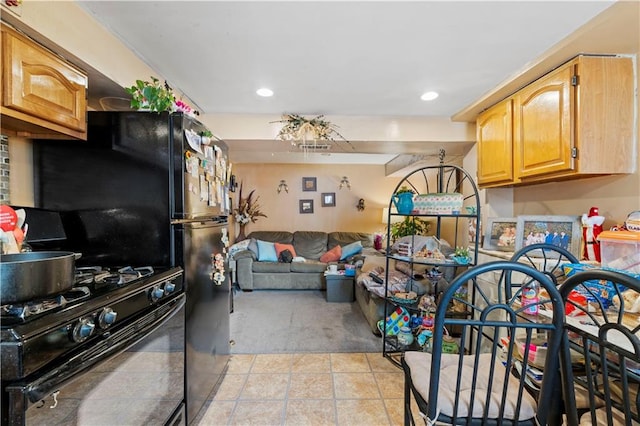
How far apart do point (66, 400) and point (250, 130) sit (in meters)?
2.53

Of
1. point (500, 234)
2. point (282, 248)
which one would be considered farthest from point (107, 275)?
point (282, 248)

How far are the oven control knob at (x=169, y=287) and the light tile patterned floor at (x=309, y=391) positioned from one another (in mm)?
916

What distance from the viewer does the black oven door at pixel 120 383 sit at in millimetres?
706

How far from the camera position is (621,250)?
1.45m

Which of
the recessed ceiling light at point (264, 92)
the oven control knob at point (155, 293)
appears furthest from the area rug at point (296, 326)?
the recessed ceiling light at point (264, 92)

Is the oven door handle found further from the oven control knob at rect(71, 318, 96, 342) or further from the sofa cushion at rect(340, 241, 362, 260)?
the sofa cushion at rect(340, 241, 362, 260)

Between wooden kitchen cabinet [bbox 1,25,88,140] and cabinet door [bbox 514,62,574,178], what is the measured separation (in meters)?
2.70

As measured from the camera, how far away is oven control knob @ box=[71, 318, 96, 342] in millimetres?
798

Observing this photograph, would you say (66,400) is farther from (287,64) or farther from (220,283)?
(287,64)

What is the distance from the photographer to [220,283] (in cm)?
196

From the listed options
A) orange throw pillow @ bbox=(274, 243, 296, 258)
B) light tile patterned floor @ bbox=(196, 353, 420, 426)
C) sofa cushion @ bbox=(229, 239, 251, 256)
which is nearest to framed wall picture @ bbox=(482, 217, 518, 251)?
light tile patterned floor @ bbox=(196, 353, 420, 426)

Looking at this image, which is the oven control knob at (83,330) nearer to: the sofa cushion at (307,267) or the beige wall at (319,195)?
the sofa cushion at (307,267)

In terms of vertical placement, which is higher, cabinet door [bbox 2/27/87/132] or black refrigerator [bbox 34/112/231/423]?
cabinet door [bbox 2/27/87/132]

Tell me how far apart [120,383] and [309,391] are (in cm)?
130
